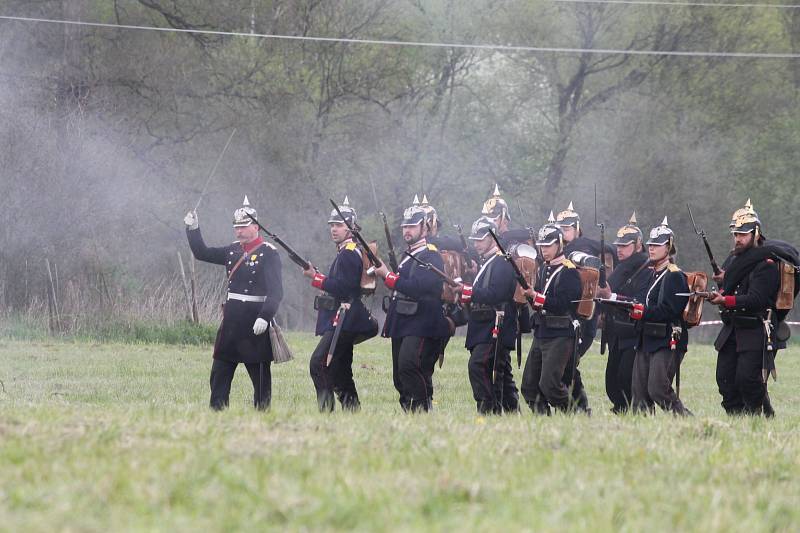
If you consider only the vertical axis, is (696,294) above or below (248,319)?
above

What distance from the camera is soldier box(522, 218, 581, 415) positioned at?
38.7 feet

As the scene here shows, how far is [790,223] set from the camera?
40250 mm

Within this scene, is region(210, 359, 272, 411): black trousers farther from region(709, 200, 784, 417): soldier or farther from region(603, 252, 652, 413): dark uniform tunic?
region(709, 200, 784, 417): soldier

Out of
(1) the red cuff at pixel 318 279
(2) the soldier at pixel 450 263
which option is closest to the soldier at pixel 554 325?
(2) the soldier at pixel 450 263

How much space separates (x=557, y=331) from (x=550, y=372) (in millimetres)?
357

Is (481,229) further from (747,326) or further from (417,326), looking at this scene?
(747,326)

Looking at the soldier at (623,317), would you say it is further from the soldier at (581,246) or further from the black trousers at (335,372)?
the black trousers at (335,372)

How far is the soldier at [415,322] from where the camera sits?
12.0m

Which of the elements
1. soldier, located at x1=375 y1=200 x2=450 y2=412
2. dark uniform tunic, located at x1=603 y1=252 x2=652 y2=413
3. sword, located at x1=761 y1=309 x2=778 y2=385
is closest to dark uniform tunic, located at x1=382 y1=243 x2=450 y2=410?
soldier, located at x1=375 y1=200 x2=450 y2=412

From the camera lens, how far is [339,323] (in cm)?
1215

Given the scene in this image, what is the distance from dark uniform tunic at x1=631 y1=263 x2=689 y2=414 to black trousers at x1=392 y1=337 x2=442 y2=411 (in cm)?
180

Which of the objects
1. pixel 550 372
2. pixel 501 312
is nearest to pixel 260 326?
pixel 501 312

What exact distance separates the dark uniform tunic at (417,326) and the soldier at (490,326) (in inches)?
11.4

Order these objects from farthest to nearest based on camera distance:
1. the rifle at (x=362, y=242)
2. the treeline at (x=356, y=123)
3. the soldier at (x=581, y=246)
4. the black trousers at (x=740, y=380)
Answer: the treeline at (x=356, y=123), the soldier at (x=581, y=246), the rifle at (x=362, y=242), the black trousers at (x=740, y=380)
